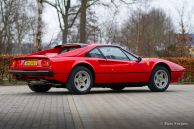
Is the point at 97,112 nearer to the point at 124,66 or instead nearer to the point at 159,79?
the point at 124,66

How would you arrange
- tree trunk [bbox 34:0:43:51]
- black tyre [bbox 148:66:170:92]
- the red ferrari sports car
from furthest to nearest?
tree trunk [bbox 34:0:43:51]
black tyre [bbox 148:66:170:92]
the red ferrari sports car

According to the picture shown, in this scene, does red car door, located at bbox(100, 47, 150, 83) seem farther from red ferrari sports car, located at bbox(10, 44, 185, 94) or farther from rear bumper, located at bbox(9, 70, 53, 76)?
rear bumper, located at bbox(9, 70, 53, 76)

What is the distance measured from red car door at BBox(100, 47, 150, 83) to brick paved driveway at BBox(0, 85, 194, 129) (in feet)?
5.29

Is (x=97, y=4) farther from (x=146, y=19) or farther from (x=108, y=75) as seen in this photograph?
(x=146, y=19)

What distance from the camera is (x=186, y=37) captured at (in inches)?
1907

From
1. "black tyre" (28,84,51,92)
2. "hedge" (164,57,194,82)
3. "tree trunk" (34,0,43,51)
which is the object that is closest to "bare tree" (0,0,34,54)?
"tree trunk" (34,0,43,51)

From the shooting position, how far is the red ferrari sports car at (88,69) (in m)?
12.6

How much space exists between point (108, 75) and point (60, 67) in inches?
57.6

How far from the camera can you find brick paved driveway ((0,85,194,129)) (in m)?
7.43

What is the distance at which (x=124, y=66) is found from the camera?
13656 mm

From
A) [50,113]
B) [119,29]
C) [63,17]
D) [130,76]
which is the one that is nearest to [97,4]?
[63,17]

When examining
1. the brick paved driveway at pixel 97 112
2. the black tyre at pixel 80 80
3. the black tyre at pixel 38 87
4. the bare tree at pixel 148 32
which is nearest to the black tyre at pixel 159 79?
the black tyre at pixel 80 80

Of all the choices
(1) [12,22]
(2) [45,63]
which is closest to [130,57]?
(2) [45,63]

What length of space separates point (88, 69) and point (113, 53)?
1023mm
